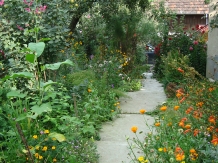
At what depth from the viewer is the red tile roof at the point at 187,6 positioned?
59.3 ft

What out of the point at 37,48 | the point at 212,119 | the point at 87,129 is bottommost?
the point at 87,129

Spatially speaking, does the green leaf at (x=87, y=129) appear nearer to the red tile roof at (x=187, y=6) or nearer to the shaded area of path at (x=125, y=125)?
the shaded area of path at (x=125, y=125)

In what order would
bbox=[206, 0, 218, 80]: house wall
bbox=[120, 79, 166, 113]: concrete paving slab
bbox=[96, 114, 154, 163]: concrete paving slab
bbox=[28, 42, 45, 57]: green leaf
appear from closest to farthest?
1. bbox=[28, 42, 45, 57]: green leaf
2. bbox=[96, 114, 154, 163]: concrete paving slab
3. bbox=[120, 79, 166, 113]: concrete paving slab
4. bbox=[206, 0, 218, 80]: house wall

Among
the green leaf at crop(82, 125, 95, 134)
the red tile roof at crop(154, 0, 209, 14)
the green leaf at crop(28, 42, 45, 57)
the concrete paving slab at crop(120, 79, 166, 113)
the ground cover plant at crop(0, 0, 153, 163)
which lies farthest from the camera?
the red tile roof at crop(154, 0, 209, 14)

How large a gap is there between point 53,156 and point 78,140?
54 cm

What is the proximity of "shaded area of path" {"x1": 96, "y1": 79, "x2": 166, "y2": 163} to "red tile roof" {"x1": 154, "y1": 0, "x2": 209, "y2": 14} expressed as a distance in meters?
10.9

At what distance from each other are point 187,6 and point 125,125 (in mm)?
15055

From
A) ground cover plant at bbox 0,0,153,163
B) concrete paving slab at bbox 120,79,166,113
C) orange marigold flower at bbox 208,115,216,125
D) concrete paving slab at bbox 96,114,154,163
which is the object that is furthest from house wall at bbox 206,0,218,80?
orange marigold flower at bbox 208,115,216,125

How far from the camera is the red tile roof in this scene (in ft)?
59.3

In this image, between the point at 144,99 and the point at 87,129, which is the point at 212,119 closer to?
the point at 87,129

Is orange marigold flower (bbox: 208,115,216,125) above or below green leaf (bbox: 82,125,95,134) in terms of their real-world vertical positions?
above

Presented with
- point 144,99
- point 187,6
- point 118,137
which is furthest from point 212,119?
point 187,6

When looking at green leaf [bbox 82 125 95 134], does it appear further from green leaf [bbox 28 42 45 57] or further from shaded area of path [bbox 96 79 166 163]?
green leaf [bbox 28 42 45 57]

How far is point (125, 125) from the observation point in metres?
4.89
